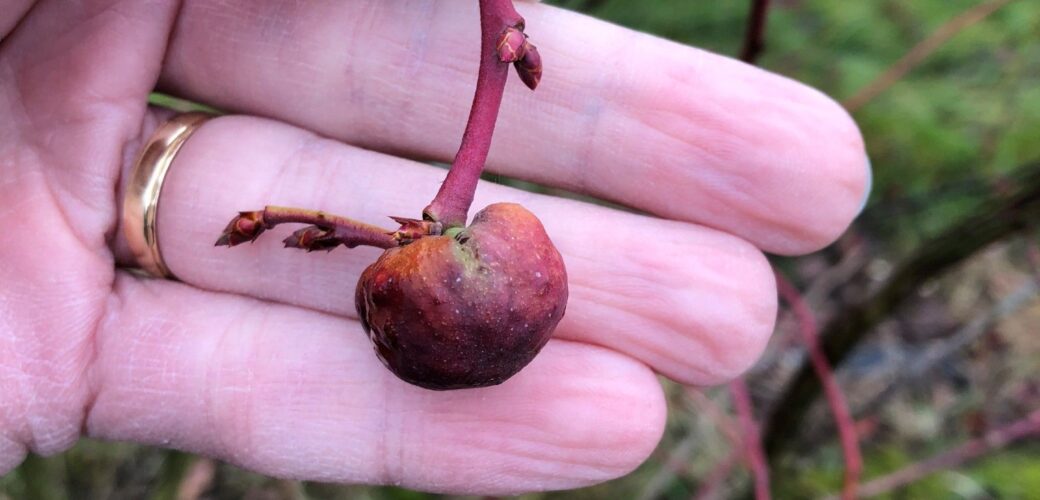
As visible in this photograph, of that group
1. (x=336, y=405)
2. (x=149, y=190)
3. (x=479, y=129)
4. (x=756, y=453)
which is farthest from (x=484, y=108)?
(x=756, y=453)

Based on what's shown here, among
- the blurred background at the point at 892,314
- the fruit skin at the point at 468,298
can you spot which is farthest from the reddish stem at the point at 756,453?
the fruit skin at the point at 468,298

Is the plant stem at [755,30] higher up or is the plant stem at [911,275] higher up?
the plant stem at [755,30]

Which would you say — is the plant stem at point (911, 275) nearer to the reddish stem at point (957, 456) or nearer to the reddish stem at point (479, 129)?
the reddish stem at point (957, 456)

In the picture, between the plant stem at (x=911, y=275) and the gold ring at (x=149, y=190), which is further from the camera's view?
the gold ring at (x=149, y=190)

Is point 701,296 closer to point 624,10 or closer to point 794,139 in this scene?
point 794,139

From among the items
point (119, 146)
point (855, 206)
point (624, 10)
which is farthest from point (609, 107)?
point (624, 10)

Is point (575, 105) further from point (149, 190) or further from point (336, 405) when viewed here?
point (149, 190)

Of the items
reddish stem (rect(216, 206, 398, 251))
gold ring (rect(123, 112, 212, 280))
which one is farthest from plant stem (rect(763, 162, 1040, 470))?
gold ring (rect(123, 112, 212, 280))

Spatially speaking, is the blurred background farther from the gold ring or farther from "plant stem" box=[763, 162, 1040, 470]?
the gold ring
